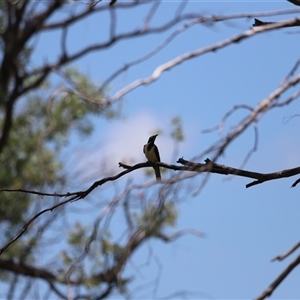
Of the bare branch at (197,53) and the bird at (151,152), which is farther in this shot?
the bird at (151,152)

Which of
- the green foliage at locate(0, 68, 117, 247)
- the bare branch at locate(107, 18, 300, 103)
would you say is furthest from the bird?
the green foliage at locate(0, 68, 117, 247)

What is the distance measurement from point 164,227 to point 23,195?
7.00 ft

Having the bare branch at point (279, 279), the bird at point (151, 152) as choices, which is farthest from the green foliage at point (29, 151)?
the bare branch at point (279, 279)

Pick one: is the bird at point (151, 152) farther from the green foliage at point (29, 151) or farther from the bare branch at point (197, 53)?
the green foliage at point (29, 151)

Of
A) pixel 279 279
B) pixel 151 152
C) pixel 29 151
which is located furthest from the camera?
pixel 29 151

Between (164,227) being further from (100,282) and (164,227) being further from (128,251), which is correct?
(128,251)

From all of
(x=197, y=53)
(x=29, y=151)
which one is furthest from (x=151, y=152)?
(x=29, y=151)

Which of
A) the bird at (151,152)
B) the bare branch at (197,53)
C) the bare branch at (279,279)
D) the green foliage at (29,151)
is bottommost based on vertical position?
the bare branch at (279,279)

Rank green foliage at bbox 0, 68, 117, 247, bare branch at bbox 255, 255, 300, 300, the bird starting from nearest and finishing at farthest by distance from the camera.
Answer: bare branch at bbox 255, 255, 300, 300 < the bird < green foliage at bbox 0, 68, 117, 247

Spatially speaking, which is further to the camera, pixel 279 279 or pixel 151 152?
pixel 151 152

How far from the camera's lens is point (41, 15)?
14938 mm

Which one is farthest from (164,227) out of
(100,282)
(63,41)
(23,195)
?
(63,41)

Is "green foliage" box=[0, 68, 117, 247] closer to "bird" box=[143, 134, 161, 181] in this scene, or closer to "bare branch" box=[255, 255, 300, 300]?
"bird" box=[143, 134, 161, 181]

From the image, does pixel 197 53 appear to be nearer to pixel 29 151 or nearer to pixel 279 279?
pixel 279 279
